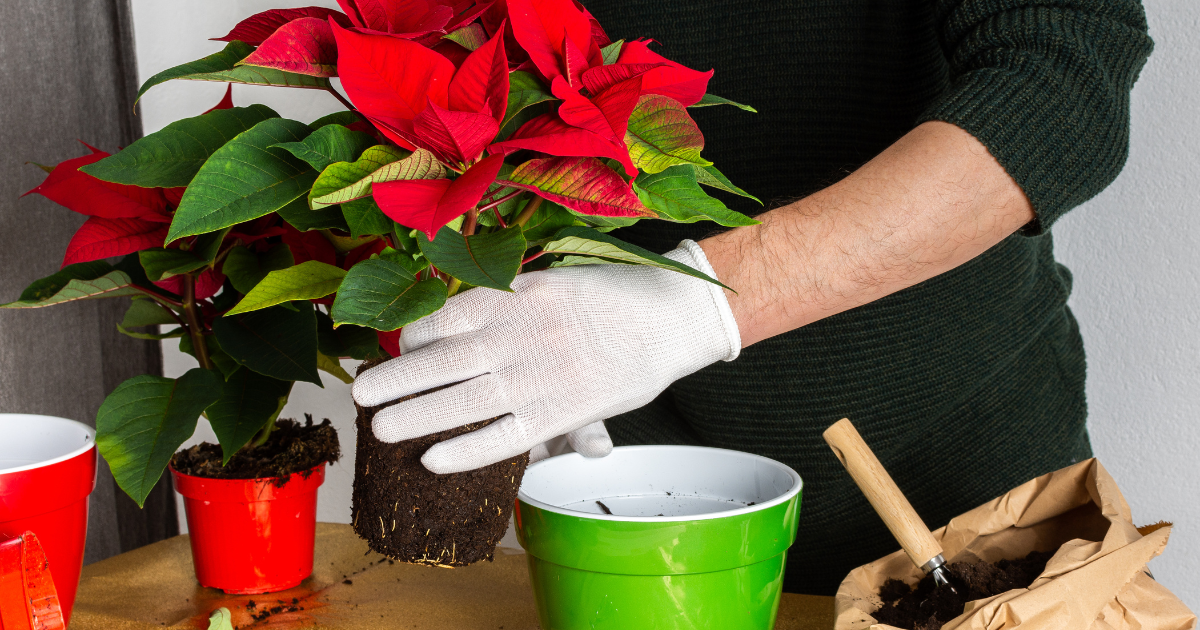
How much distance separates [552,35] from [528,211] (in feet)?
0.38

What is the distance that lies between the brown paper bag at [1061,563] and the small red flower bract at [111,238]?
1.94ft

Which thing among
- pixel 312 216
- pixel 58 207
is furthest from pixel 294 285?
pixel 58 207

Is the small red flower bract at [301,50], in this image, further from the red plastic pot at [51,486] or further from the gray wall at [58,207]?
the gray wall at [58,207]

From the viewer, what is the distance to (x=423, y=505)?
21.4 inches

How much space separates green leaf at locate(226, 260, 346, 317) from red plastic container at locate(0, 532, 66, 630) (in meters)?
0.20

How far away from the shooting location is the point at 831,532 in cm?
99

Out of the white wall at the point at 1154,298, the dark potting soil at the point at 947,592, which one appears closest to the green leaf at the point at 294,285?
the dark potting soil at the point at 947,592

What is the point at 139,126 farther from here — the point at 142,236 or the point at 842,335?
the point at 842,335

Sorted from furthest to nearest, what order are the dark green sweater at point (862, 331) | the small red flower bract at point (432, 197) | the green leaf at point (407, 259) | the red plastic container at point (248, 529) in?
1. the dark green sweater at point (862, 331)
2. the red plastic container at point (248, 529)
3. the green leaf at point (407, 259)
4. the small red flower bract at point (432, 197)

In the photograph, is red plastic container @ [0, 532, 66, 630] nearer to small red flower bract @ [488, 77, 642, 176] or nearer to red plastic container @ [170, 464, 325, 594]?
red plastic container @ [170, 464, 325, 594]

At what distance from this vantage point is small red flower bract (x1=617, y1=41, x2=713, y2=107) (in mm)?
475

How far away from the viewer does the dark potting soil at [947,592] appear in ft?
1.82

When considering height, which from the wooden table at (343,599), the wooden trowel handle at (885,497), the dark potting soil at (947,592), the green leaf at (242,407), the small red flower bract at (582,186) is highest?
the small red flower bract at (582,186)

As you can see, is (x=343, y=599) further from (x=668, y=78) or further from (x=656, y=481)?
(x=668, y=78)
